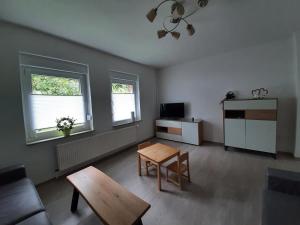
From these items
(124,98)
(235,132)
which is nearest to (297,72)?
(235,132)

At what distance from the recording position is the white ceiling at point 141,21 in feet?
5.78

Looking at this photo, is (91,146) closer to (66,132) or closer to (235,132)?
(66,132)

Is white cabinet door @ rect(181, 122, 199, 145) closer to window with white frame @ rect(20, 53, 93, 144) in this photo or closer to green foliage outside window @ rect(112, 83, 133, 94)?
green foliage outside window @ rect(112, 83, 133, 94)

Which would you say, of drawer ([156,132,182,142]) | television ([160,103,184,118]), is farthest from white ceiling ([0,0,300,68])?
drawer ([156,132,182,142])

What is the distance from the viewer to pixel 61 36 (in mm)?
2475

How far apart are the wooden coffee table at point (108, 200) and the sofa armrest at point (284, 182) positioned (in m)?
1.25

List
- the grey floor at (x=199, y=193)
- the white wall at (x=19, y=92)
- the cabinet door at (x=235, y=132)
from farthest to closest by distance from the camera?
the cabinet door at (x=235, y=132) → the white wall at (x=19, y=92) → the grey floor at (x=199, y=193)

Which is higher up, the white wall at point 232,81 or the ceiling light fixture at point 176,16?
the ceiling light fixture at point 176,16

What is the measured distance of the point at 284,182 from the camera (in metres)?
1.34

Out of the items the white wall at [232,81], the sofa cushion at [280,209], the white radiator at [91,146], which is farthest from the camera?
the white wall at [232,81]

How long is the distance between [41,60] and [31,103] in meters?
0.75

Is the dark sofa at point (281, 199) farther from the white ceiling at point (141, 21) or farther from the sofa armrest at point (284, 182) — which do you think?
the white ceiling at point (141, 21)

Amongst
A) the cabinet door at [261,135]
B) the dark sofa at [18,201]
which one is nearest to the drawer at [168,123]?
the cabinet door at [261,135]

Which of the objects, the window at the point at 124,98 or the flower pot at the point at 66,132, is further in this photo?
the window at the point at 124,98
